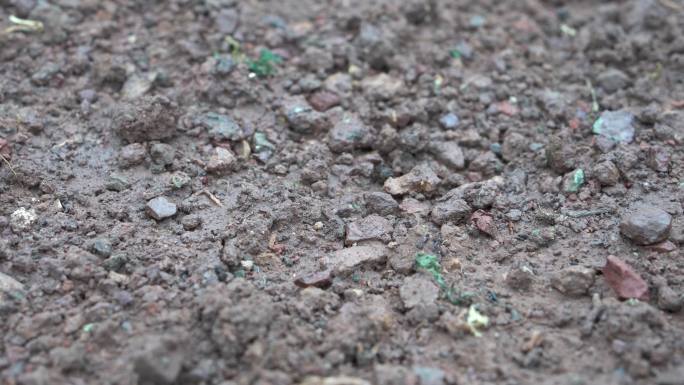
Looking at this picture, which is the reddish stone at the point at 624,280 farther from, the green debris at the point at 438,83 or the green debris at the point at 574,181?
the green debris at the point at 438,83

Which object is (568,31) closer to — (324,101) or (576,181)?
(576,181)

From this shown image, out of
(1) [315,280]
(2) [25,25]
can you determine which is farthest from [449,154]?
(2) [25,25]

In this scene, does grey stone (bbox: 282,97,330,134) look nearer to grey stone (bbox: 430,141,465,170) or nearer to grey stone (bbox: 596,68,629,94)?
grey stone (bbox: 430,141,465,170)

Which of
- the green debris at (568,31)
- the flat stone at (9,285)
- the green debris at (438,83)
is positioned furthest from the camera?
the green debris at (568,31)

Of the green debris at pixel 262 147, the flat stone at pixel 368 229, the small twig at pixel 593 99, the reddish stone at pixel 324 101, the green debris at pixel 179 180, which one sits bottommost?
the flat stone at pixel 368 229

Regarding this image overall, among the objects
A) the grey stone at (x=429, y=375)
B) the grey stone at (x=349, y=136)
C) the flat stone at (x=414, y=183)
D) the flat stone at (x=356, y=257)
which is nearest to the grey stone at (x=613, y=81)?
the flat stone at (x=414, y=183)
